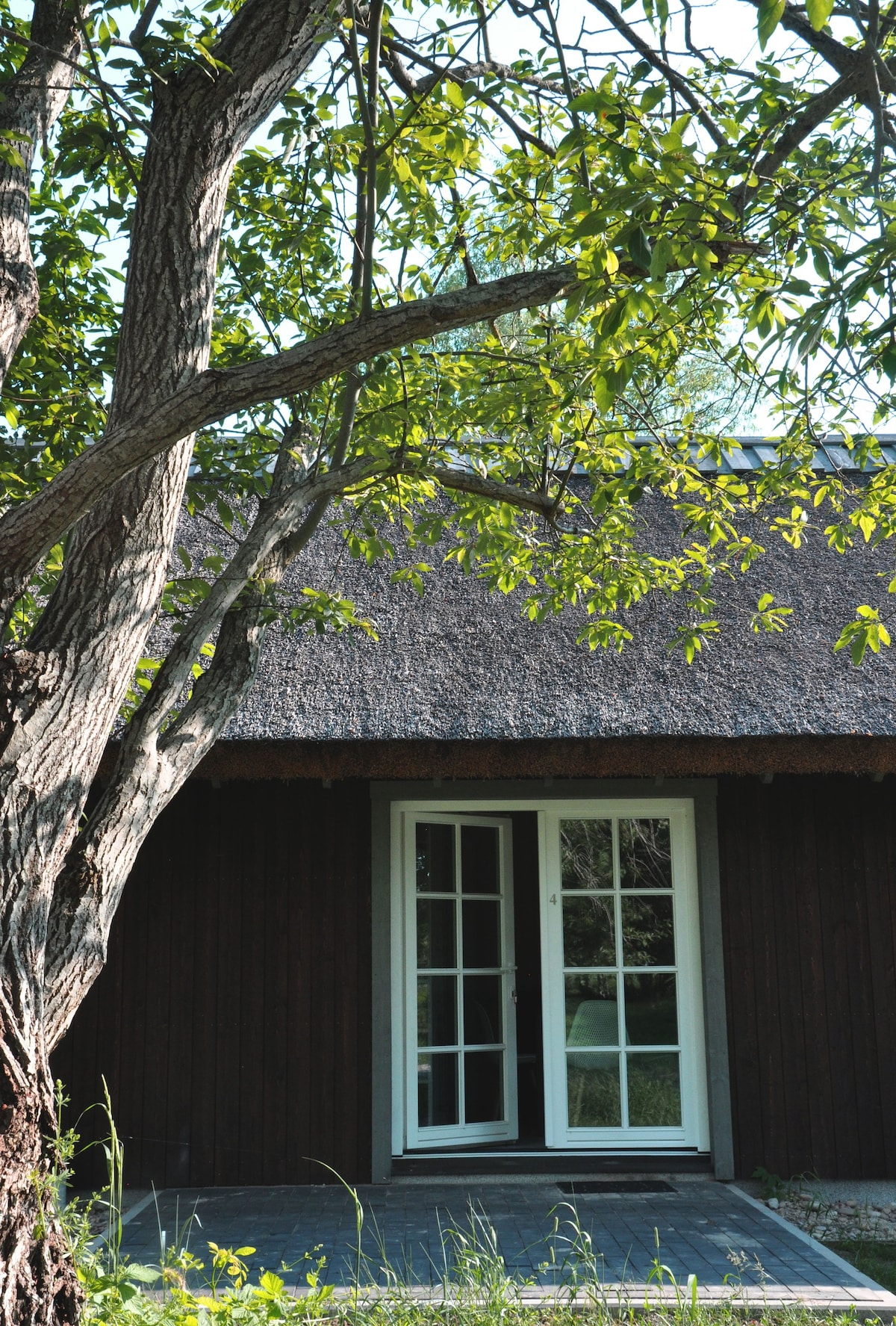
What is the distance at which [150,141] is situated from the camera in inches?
102

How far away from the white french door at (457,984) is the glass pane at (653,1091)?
614mm

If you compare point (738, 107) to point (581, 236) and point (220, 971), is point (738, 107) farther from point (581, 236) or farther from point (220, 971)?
point (220, 971)

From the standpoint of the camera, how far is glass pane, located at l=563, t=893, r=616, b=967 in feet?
17.5

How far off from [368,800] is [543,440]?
232 cm

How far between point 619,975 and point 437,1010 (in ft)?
2.94

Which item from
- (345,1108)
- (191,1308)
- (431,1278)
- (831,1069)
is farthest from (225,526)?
(831,1069)

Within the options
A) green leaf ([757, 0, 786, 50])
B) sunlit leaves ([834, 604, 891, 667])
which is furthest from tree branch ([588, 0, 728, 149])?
sunlit leaves ([834, 604, 891, 667])

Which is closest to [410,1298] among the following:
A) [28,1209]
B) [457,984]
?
[28,1209]

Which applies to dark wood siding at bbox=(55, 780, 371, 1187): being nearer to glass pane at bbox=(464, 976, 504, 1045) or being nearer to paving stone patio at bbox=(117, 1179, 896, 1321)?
paving stone patio at bbox=(117, 1179, 896, 1321)

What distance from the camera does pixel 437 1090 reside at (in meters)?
5.24

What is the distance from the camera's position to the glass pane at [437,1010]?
528 centimetres

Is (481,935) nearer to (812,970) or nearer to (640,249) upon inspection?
(812,970)

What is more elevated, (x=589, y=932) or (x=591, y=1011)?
(x=589, y=932)

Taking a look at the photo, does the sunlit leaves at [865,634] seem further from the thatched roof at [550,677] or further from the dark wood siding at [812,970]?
the dark wood siding at [812,970]
